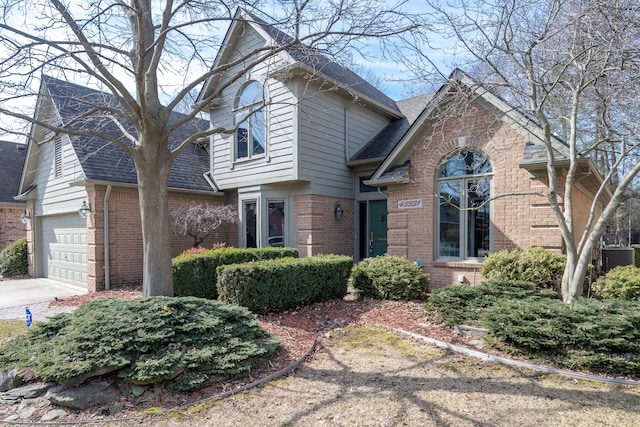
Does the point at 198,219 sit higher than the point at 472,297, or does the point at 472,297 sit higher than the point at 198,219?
the point at 198,219

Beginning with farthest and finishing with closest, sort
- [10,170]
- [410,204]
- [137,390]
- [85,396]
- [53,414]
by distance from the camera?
[10,170], [410,204], [137,390], [85,396], [53,414]

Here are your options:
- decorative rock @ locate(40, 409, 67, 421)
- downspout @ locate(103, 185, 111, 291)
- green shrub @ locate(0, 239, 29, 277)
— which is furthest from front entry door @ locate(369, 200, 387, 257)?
green shrub @ locate(0, 239, 29, 277)

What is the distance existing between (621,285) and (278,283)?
6.36 meters

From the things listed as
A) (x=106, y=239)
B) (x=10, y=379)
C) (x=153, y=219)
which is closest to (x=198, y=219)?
(x=106, y=239)

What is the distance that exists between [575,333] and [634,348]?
0.63m

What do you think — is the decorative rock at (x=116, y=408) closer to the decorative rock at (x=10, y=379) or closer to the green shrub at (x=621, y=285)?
the decorative rock at (x=10, y=379)

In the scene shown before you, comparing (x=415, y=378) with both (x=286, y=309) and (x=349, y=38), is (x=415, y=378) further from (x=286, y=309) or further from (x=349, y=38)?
(x=349, y=38)

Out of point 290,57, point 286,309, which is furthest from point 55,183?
point 286,309

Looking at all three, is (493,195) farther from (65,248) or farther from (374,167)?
(65,248)

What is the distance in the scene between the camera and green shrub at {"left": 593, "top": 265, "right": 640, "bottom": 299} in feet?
20.8

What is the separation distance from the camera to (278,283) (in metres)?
7.21

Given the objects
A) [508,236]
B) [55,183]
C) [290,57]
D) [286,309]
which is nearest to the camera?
[286,309]

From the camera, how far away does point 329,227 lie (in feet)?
39.1

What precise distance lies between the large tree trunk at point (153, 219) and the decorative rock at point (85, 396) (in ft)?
6.15
